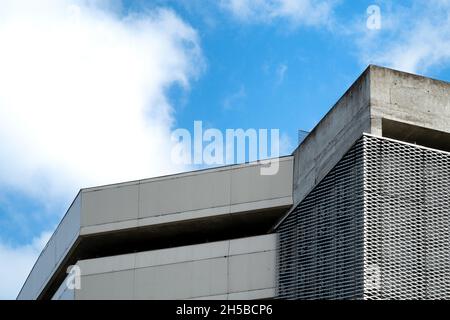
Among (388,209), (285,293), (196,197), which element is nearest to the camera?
(388,209)

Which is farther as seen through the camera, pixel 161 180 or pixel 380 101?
pixel 161 180

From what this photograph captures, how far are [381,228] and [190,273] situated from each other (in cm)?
Result: 667

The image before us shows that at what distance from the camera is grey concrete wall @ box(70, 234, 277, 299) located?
1325 inches

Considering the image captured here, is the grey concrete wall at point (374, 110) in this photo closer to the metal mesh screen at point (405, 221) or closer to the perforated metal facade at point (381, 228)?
the perforated metal facade at point (381, 228)

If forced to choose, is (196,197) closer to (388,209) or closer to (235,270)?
(235,270)

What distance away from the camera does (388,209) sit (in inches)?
1204

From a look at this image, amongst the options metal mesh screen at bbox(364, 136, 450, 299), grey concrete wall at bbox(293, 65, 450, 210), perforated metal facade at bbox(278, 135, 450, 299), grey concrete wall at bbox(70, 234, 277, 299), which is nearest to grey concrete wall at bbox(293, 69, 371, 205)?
grey concrete wall at bbox(293, 65, 450, 210)

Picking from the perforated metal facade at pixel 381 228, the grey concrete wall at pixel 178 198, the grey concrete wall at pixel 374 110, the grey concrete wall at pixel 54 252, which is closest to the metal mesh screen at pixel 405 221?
the perforated metal facade at pixel 381 228

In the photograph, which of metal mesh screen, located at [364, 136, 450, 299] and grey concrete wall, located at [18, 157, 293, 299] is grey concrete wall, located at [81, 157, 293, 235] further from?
metal mesh screen, located at [364, 136, 450, 299]

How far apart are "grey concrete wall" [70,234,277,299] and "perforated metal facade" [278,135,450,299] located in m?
1.60

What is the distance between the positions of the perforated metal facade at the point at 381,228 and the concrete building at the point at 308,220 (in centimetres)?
3

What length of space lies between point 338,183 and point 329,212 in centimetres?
82
